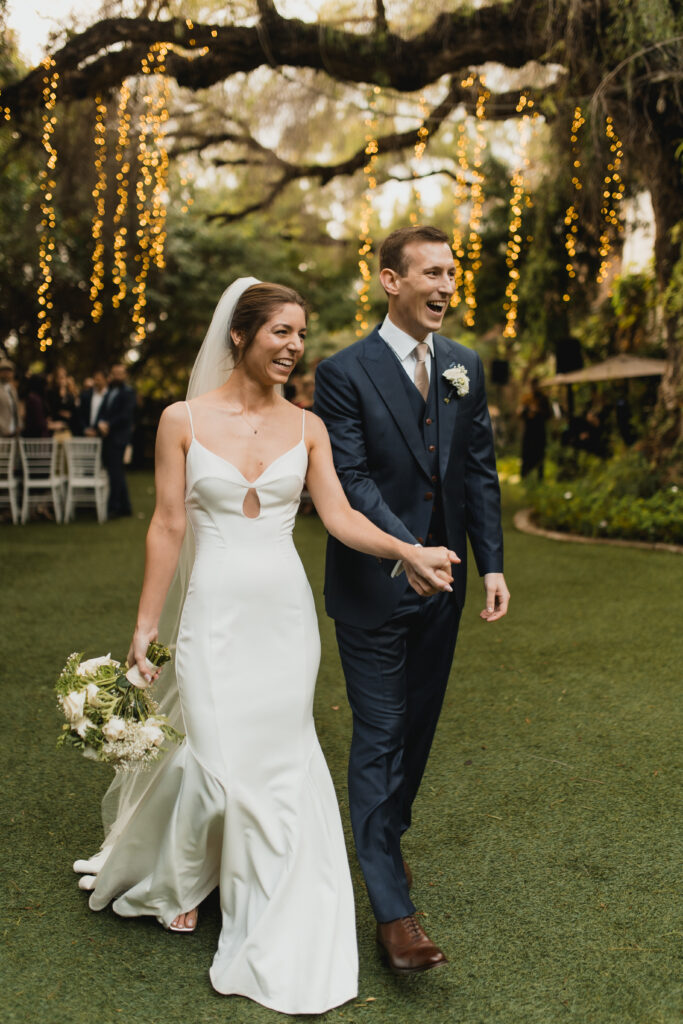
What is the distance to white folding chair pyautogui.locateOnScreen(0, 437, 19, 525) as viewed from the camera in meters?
12.1

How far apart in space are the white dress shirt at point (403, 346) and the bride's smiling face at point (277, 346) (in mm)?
297

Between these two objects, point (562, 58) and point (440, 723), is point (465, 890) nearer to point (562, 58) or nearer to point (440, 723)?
point (440, 723)

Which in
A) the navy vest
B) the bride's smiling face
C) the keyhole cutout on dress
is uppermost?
the bride's smiling face

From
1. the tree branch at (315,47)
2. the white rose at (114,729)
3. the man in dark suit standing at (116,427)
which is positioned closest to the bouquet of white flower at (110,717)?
the white rose at (114,729)

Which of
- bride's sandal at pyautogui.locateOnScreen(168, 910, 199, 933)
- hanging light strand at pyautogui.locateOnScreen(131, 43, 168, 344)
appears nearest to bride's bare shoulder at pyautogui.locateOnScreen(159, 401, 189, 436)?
bride's sandal at pyautogui.locateOnScreen(168, 910, 199, 933)

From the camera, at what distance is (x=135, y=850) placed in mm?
3008

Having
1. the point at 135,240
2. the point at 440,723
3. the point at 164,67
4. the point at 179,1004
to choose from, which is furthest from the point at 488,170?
the point at 179,1004

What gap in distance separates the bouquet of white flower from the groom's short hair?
57.1 inches

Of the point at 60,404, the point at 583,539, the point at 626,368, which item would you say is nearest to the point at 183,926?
the point at 583,539

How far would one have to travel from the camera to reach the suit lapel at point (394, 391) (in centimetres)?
296

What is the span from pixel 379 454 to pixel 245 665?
76cm

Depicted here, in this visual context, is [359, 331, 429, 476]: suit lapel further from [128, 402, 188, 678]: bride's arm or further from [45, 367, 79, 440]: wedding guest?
[45, 367, 79, 440]: wedding guest

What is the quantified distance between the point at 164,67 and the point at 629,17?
204 inches

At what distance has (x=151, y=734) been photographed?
2656 mm
